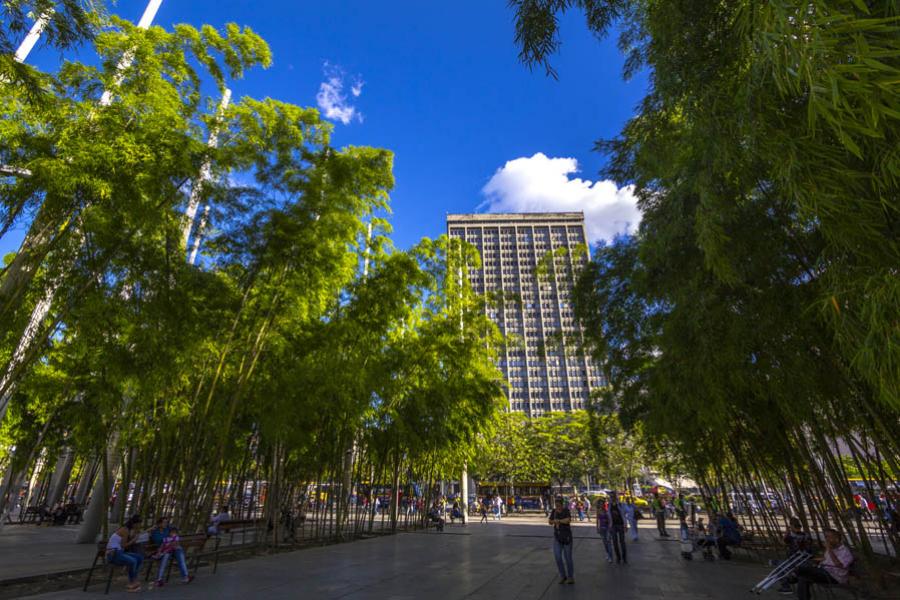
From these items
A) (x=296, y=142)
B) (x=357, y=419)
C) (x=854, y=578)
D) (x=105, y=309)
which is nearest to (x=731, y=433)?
(x=854, y=578)

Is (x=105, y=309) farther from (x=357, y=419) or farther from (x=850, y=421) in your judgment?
(x=850, y=421)

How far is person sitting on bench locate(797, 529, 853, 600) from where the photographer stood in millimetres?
4113

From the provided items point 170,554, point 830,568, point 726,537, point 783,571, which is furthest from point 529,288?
point 170,554

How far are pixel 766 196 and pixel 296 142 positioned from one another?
606cm

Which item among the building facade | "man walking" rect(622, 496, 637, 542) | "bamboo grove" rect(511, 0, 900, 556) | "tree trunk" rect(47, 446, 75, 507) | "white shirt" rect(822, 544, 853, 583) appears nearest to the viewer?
"bamboo grove" rect(511, 0, 900, 556)

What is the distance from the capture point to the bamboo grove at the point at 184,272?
173 inches

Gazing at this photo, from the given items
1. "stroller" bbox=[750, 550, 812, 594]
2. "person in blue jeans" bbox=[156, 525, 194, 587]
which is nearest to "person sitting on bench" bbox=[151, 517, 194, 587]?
"person in blue jeans" bbox=[156, 525, 194, 587]

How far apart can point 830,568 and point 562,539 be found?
2.59 m

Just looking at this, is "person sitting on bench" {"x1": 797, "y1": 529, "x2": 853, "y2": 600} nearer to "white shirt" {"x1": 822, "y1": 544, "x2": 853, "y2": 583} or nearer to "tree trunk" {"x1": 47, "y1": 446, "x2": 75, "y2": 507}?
"white shirt" {"x1": 822, "y1": 544, "x2": 853, "y2": 583}

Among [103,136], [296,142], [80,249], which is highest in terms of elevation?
[296,142]

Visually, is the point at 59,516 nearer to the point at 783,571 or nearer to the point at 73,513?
the point at 73,513

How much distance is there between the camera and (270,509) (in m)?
9.79

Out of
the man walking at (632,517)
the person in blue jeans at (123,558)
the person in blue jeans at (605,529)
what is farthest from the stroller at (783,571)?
the person in blue jeans at (123,558)

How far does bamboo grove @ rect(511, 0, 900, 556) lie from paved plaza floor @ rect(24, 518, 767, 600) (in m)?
2.00
